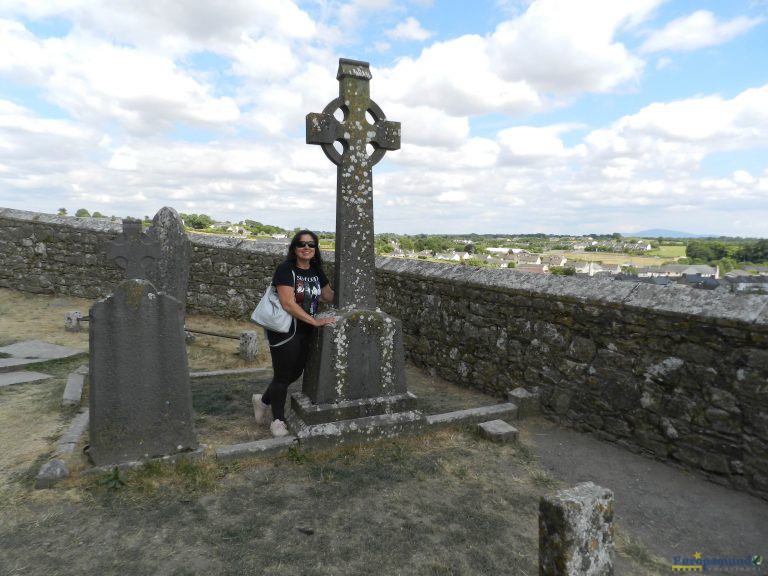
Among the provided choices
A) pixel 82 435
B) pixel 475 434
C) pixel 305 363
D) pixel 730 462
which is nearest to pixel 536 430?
pixel 475 434

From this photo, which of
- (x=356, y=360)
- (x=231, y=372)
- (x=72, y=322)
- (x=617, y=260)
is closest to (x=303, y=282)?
(x=356, y=360)

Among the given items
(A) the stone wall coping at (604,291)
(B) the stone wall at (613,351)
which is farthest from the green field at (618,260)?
(B) the stone wall at (613,351)

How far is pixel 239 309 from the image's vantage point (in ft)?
30.3

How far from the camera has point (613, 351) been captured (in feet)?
14.5

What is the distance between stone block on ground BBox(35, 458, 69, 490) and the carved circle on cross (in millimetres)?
3236

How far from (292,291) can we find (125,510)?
2015 millimetres

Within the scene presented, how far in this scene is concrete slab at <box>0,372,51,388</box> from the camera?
18.1 feet

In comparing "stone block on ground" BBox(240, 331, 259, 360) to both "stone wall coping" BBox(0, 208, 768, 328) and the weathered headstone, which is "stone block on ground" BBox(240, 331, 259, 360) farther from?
"stone wall coping" BBox(0, 208, 768, 328)

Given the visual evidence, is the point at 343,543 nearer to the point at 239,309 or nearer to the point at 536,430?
the point at 536,430

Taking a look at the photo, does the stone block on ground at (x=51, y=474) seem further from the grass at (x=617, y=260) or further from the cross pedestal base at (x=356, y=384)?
the grass at (x=617, y=260)

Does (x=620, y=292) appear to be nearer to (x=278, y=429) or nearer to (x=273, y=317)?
(x=273, y=317)

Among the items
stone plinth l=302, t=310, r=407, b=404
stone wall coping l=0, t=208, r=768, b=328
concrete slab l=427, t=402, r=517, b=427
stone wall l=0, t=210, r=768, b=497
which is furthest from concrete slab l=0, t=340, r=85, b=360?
concrete slab l=427, t=402, r=517, b=427

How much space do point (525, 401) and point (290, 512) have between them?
2827mm

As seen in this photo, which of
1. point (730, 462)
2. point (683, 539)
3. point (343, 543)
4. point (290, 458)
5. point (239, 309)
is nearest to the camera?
point (343, 543)
